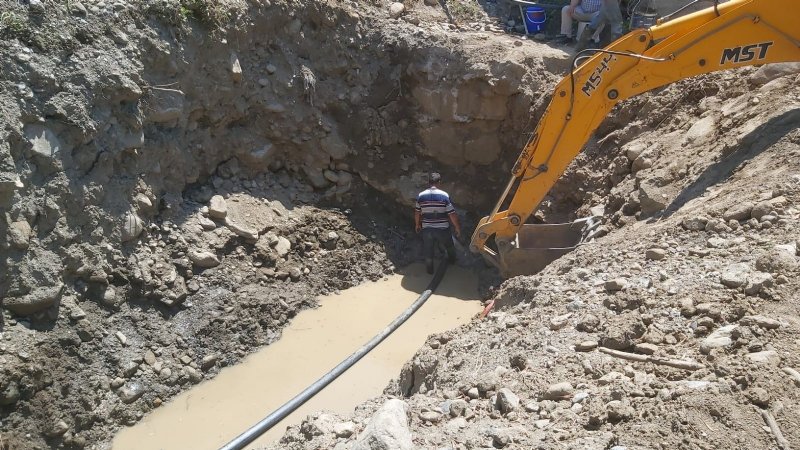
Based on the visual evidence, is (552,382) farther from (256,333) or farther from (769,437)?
(256,333)

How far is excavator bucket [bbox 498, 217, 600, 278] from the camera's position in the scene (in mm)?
8125

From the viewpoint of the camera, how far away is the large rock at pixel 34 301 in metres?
6.58

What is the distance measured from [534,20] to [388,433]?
8.12 metres

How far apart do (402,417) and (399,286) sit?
4.86m

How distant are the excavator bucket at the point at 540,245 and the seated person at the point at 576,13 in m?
3.41

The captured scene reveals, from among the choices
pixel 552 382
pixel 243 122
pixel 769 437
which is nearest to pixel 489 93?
pixel 243 122

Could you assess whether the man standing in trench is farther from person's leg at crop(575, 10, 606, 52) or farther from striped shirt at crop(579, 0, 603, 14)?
striped shirt at crop(579, 0, 603, 14)

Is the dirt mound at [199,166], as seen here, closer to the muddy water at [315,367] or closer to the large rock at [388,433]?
the muddy water at [315,367]

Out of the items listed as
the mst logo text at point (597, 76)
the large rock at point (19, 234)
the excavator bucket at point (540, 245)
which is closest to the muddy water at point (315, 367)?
the excavator bucket at point (540, 245)

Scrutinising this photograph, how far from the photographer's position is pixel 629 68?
273 inches

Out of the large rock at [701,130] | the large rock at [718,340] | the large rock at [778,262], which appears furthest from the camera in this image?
the large rock at [701,130]

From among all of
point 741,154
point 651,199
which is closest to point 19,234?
point 651,199

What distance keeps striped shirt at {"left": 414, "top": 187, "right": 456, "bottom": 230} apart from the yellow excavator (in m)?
1.32

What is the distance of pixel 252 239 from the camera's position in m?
8.73
